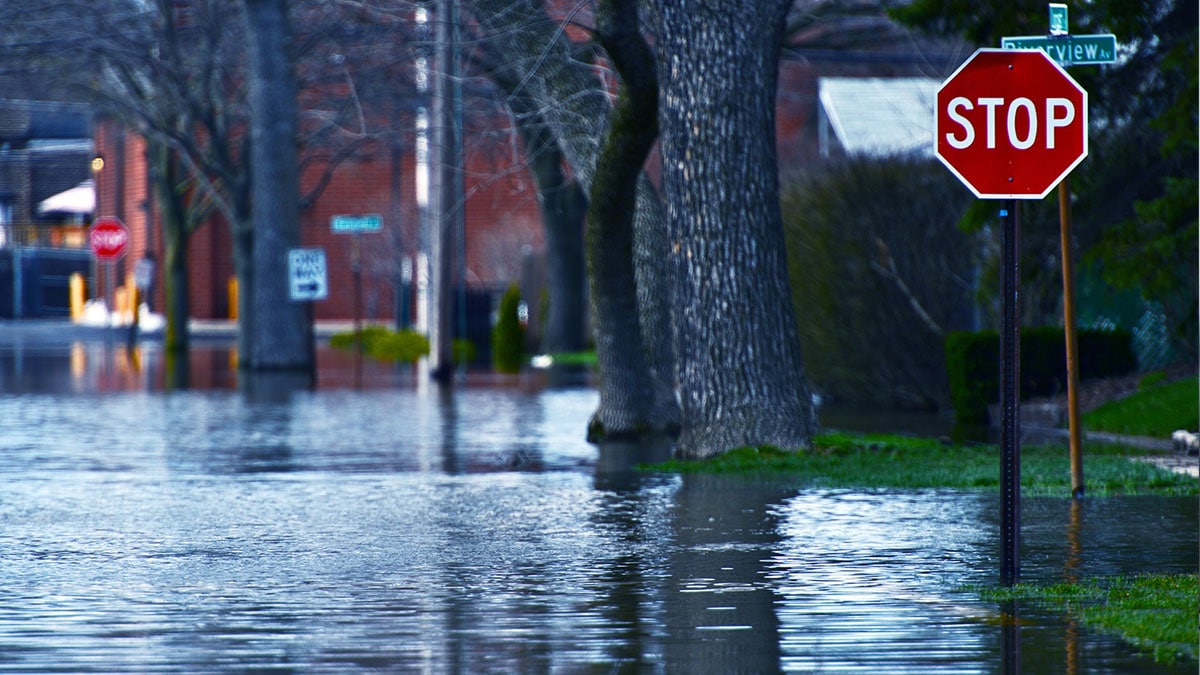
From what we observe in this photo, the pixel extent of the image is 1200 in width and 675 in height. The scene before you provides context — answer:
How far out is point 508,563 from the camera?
34.9 feet

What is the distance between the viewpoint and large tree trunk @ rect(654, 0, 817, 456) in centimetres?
1582

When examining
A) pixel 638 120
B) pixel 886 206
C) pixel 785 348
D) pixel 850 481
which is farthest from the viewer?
pixel 886 206

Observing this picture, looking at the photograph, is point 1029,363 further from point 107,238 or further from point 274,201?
Answer: point 107,238

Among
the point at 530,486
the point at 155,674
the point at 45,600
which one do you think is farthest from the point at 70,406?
the point at 155,674

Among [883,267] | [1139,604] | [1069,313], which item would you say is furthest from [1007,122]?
[883,267]

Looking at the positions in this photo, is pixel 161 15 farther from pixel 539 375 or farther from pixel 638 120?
pixel 638 120

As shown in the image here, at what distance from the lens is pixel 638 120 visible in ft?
57.2

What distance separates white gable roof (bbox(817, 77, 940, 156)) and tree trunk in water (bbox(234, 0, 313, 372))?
9300 mm

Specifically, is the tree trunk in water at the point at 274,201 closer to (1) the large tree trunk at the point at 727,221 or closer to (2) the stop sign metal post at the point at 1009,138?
(1) the large tree trunk at the point at 727,221

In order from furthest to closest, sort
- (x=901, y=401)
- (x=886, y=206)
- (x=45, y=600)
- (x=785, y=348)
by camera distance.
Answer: (x=901, y=401) < (x=886, y=206) < (x=785, y=348) < (x=45, y=600)

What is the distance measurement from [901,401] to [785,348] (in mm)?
8118

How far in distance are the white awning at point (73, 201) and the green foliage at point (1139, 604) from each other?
71.4 m

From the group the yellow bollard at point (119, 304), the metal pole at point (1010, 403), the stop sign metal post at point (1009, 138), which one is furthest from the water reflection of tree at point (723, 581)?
the yellow bollard at point (119, 304)

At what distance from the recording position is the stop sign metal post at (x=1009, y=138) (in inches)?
370
